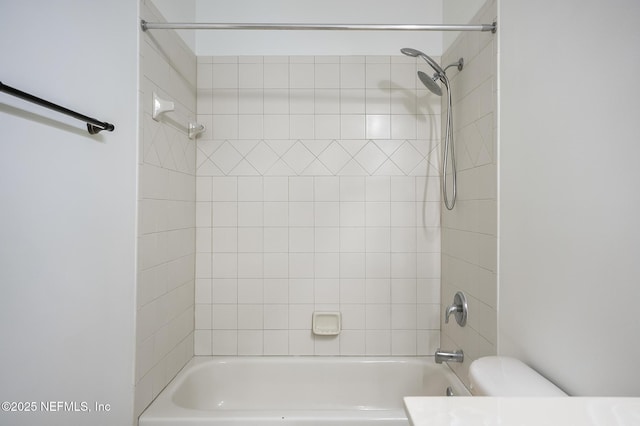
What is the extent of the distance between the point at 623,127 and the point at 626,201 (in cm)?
16

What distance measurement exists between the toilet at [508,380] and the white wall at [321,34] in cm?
168

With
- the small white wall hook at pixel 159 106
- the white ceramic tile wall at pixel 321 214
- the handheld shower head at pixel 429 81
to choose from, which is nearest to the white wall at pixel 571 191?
the handheld shower head at pixel 429 81

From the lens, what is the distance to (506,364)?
3.25 feet

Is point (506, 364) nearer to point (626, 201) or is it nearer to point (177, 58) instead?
point (626, 201)

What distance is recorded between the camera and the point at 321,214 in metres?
1.87

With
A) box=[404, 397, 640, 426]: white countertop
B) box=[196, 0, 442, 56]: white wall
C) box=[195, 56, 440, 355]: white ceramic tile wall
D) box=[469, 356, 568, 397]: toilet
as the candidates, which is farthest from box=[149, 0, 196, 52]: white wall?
box=[469, 356, 568, 397]: toilet

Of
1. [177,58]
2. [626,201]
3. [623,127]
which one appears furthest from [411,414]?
[177,58]

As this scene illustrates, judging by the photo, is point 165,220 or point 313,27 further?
point 165,220

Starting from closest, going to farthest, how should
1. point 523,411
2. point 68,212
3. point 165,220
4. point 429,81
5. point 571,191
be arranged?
point 523,411, point 571,191, point 68,212, point 165,220, point 429,81

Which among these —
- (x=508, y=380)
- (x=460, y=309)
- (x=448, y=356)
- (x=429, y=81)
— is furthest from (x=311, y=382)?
(x=429, y=81)

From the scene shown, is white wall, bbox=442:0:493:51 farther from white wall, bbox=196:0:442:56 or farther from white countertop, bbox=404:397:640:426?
white countertop, bbox=404:397:640:426

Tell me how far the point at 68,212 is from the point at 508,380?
60.6 inches

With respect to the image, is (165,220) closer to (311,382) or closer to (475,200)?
(311,382)

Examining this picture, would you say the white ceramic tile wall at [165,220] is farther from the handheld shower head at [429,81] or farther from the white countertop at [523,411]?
the handheld shower head at [429,81]
